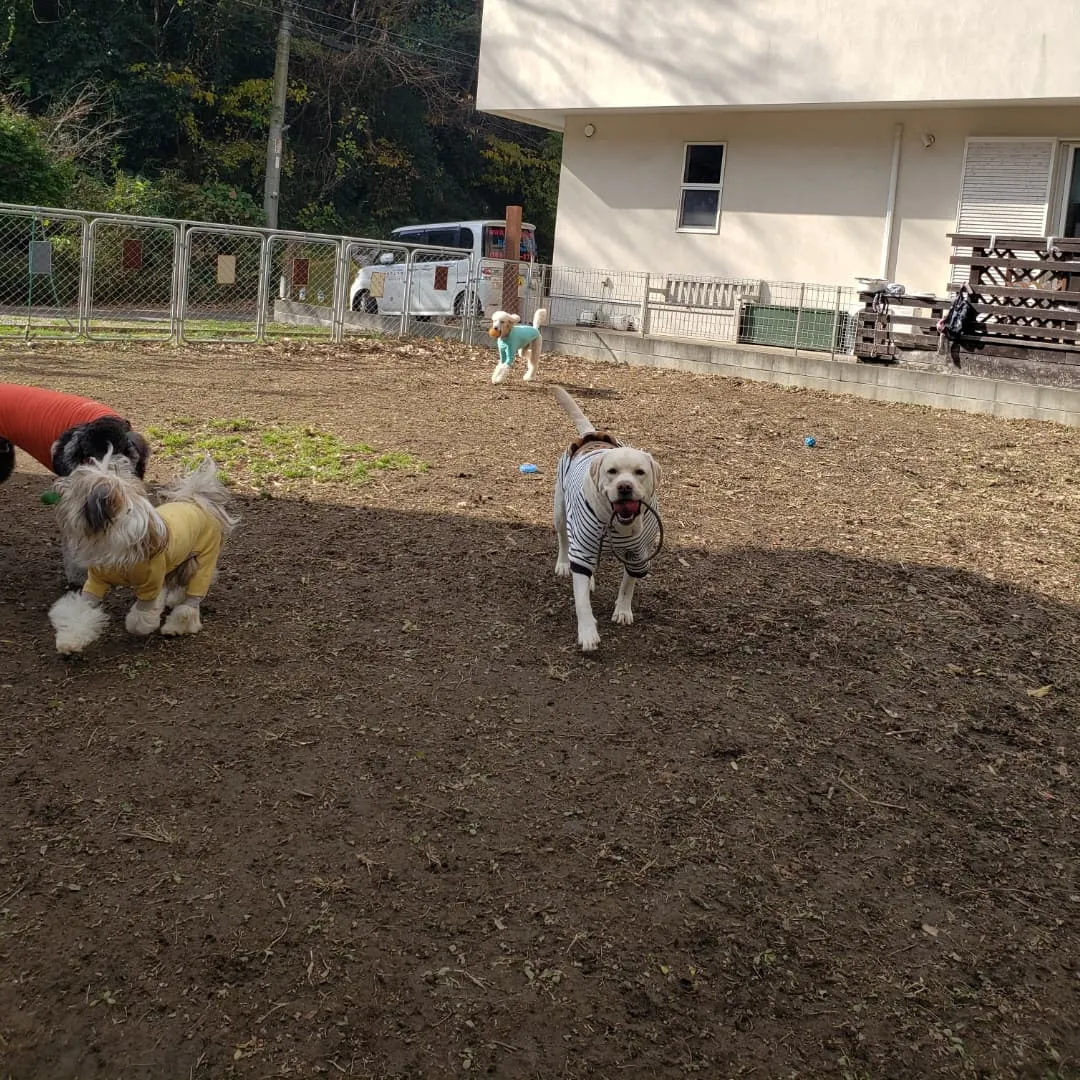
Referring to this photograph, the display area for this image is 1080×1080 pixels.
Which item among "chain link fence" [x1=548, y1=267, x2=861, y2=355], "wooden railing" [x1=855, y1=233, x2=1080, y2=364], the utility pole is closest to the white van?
"chain link fence" [x1=548, y1=267, x2=861, y2=355]

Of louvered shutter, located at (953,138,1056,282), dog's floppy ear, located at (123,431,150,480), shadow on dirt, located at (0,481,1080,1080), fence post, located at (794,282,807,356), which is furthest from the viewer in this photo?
fence post, located at (794,282,807,356)

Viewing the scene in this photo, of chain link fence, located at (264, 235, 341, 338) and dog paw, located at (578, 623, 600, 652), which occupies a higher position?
chain link fence, located at (264, 235, 341, 338)

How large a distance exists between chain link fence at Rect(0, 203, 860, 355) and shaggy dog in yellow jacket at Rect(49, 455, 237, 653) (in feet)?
33.6

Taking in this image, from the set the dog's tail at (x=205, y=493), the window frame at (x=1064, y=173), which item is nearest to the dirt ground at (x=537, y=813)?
the dog's tail at (x=205, y=493)

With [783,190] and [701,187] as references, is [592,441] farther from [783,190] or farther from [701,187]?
[701,187]

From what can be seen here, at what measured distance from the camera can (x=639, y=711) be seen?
173 inches

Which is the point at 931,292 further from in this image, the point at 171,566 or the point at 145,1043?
the point at 145,1043

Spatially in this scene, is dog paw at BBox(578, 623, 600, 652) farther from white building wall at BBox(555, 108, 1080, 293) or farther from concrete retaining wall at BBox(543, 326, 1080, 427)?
white building wall at BBox(555, 108, 1080, 293)

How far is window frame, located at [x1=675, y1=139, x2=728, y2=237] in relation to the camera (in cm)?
1770

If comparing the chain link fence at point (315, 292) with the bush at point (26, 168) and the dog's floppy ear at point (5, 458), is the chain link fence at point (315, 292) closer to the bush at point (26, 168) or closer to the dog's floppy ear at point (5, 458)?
the bush at point (26, 168)

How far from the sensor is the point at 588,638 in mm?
4898

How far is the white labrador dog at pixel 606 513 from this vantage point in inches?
187

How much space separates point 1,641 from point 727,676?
2.86 m

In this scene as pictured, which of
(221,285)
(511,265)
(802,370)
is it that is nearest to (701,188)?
(511,265)
